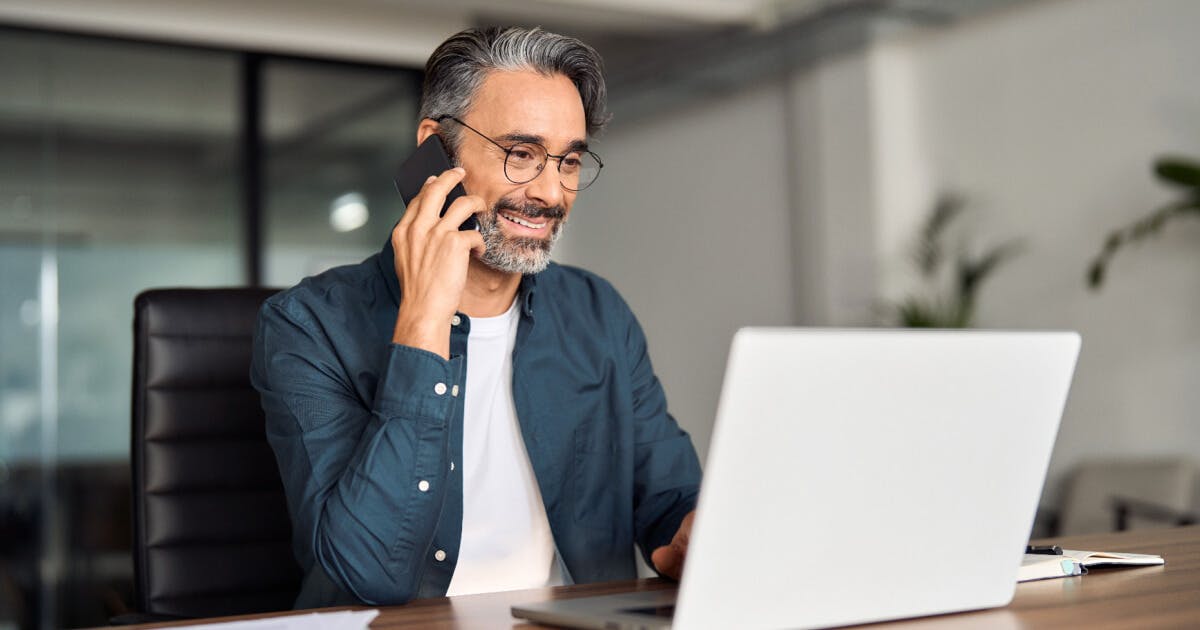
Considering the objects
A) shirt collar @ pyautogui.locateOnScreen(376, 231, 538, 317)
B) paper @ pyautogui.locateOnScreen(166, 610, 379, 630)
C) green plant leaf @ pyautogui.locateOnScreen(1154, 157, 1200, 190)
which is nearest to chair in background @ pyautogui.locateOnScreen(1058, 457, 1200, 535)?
green plant leaf @ pyautogui.locateOnScreen(1154, 157, 1200, 190)

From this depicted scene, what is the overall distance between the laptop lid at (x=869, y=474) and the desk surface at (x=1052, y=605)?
0.04m

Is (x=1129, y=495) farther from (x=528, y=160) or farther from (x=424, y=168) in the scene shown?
(x=424, y=168)

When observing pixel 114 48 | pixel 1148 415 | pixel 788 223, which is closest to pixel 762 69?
pixel 788 223

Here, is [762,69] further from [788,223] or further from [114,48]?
[114,48]

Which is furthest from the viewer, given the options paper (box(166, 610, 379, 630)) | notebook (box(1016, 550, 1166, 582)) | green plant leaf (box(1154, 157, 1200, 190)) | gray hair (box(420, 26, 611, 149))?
green plant leaf (box(1154, 157, 1200, 190))

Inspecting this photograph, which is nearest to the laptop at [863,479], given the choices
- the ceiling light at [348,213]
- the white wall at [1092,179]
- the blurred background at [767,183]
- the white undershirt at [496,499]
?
the white undershirt at [496,499]

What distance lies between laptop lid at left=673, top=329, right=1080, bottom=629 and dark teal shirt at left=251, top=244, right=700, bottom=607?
0.55 m

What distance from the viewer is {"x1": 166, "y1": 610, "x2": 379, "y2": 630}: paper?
1.04 meters

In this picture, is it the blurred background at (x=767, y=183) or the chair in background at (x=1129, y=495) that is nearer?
the chair in background at (x=1129, y=495)

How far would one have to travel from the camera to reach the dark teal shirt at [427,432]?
138cm

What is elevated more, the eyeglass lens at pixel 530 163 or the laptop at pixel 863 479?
the eyeglass lens at pixel 530 163

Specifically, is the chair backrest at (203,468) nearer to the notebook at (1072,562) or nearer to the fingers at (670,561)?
the fingers at (670,561)

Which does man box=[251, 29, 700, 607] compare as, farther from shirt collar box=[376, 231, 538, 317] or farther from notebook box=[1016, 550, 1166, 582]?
notebook box=[1016, 550, 1166, 582]

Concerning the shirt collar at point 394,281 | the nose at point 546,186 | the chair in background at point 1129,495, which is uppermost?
the nose at point 546,186
